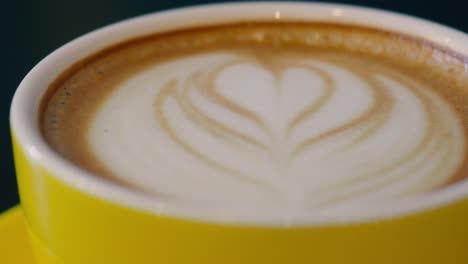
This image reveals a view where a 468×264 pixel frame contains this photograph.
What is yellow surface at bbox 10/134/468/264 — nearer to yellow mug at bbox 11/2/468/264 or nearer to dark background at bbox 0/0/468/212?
yellow mug at bbox 11/2/468/264

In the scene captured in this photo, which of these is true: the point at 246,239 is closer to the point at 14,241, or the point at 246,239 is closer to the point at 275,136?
the point at 275,136

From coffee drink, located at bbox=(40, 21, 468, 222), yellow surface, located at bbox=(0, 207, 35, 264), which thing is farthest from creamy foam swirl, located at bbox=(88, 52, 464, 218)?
yellow surface, located at bbox=(0, 207, 35, 264)

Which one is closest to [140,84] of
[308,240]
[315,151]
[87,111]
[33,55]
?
[87,111]

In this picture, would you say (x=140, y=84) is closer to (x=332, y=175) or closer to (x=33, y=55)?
(x=332, y=175)

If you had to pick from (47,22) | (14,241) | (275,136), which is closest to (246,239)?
(275,136)

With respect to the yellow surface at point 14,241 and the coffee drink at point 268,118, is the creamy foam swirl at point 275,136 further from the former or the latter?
the yellow surface at point 14,241
